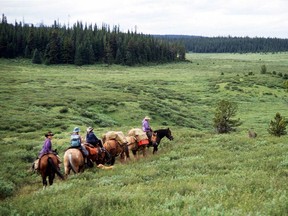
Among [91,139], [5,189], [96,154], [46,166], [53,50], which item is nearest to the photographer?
[5,189]

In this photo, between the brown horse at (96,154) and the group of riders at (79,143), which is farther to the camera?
the brown horse at (96,154)

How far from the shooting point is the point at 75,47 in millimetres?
129750

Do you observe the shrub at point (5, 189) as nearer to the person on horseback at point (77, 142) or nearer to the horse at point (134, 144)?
the person on horseback at point (77, 142)

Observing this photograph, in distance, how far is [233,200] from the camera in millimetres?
9750

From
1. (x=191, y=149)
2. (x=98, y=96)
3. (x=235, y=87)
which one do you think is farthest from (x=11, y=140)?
(x=235, y=87)

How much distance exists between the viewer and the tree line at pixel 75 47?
124 meters

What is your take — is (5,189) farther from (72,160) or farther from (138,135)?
(138,135)

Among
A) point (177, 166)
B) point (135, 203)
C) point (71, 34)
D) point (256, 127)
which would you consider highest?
point (71, 34)

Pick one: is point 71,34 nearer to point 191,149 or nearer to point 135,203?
point 191,149

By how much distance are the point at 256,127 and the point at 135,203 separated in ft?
121

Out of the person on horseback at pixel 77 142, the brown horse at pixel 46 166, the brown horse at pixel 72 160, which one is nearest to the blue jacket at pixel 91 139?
the person on horseback at pixel 77 142

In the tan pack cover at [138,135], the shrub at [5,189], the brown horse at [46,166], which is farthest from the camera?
the tan pack cover at [138,135]

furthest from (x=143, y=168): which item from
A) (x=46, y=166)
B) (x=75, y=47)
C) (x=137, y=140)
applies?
(x=75, y=47)

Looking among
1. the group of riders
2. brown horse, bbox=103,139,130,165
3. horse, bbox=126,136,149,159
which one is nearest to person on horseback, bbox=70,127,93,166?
the group of riders
